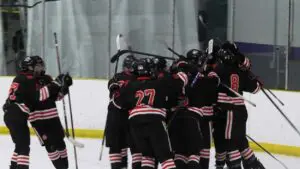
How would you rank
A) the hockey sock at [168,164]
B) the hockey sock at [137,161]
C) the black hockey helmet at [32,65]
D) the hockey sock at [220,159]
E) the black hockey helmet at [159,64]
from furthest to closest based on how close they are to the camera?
the hockey sock at [220,159] < the black hockey helmet at [32,65] < the hockey sock at [137,161] < the black hockey helmet at [159,64] < the hockey sock at [168,164]

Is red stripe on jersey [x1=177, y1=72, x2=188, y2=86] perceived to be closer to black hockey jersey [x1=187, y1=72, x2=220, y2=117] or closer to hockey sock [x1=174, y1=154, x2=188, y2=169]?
black hockey jersey [x1=187, y1=72, x2=220, y2=117]

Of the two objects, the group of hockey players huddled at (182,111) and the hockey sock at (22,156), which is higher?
the group of hockey players huddled at (182,111)

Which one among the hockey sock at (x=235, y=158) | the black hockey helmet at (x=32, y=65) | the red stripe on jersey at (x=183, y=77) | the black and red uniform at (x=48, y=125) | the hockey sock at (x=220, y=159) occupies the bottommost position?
the hockey sock at (x=220, y=159)

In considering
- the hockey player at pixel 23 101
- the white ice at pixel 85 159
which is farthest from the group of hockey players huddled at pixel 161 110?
the white ice at pixel 85 159

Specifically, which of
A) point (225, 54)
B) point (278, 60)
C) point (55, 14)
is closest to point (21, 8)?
point (55, 14)

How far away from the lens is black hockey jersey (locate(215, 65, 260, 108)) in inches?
238

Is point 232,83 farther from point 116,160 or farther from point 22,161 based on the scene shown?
point 22,161

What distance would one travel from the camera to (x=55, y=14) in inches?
411

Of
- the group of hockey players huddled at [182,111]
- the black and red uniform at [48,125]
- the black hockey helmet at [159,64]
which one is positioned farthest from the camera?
the black and red uniform at [48,125]

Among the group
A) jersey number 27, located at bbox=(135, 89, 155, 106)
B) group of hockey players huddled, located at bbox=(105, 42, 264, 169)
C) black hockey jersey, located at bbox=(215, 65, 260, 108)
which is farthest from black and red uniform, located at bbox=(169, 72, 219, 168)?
jersey number 27, located at bbox=(135, 89, 155, 106)

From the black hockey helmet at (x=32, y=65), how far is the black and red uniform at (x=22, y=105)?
0.05 m

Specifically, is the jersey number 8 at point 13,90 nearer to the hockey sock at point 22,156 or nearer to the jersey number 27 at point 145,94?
the hockey sock at point 22,156

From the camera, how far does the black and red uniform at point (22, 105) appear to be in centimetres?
586

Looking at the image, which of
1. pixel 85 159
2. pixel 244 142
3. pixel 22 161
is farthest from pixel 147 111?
pixel 85 159
